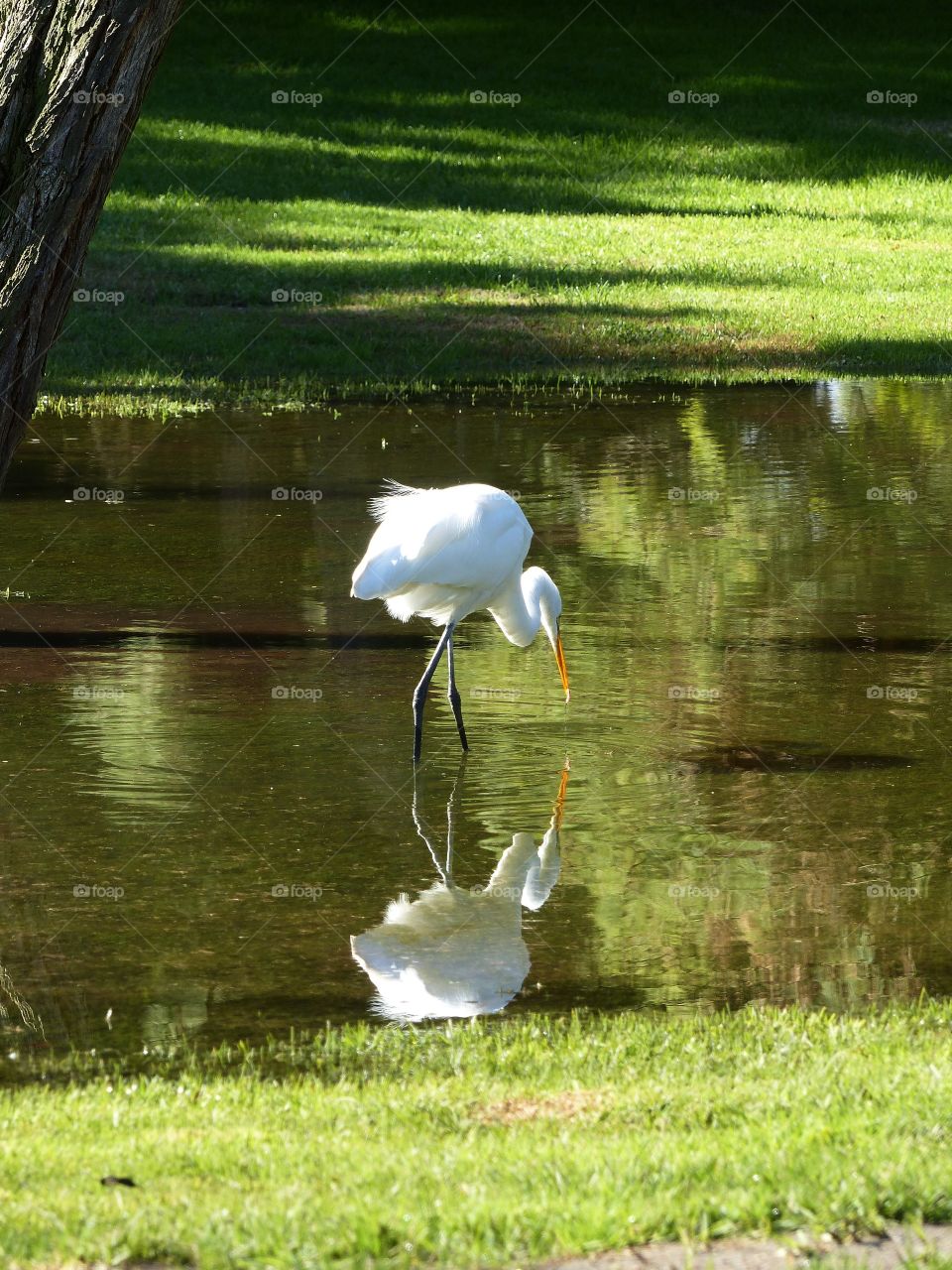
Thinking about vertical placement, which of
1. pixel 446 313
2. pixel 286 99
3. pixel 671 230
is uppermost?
pixel 286 99

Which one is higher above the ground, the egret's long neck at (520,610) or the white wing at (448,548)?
the white wing at (448,548)

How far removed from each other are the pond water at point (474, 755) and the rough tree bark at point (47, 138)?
1934 mm

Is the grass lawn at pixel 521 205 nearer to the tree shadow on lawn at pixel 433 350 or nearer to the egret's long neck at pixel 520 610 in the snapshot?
the tree shadow on lawn at pixel 433 350

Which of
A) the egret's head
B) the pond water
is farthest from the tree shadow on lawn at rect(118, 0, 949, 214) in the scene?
the egret's head

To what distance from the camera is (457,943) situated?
6.87 m

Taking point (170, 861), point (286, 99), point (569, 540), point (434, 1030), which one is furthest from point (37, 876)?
point (286, 99)

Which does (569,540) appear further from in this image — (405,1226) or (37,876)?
(405,1226)

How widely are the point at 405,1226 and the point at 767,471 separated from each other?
1125cm

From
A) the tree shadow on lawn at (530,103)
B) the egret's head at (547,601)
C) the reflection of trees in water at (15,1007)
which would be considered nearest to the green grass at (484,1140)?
the reflection of trees in water at (15,1007)

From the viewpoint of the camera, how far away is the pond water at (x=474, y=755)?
21.7 ft

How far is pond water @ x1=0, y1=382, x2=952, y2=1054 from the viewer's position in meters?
6.63

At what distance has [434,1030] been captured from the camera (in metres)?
6.00

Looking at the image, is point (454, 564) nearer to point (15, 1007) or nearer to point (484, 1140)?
point (15, 1007)

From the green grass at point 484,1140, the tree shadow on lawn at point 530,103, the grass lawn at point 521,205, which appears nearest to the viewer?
the green grass at point 484,1140
